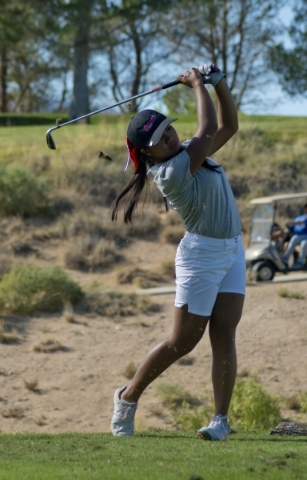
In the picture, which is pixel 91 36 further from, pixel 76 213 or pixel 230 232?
pixel 230 232

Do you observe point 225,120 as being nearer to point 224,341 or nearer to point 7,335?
point 224,341

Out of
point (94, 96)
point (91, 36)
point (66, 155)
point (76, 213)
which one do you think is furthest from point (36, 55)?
point (76, 213)

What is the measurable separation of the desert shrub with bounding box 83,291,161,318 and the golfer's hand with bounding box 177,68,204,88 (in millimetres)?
8361

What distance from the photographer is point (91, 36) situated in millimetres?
30281

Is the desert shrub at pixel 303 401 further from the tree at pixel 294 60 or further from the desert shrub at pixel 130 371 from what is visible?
the tree at pixel 294 60

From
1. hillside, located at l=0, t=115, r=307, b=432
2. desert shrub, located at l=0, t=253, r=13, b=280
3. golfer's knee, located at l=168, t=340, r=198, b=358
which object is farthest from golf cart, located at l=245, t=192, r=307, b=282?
golfer's knee, located at l=168, t=340, r=198, b=358

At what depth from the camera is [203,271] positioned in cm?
566

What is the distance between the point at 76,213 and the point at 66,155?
3.01 meters

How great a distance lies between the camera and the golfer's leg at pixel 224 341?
18.9 feet

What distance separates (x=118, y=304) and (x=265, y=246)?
3243 millimetres

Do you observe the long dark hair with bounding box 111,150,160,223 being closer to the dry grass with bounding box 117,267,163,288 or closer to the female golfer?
the female golfer

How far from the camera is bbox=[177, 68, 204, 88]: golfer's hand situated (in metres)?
5.57

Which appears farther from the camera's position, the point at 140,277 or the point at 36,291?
the point at 140,277

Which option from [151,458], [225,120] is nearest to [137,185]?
[225,120]
